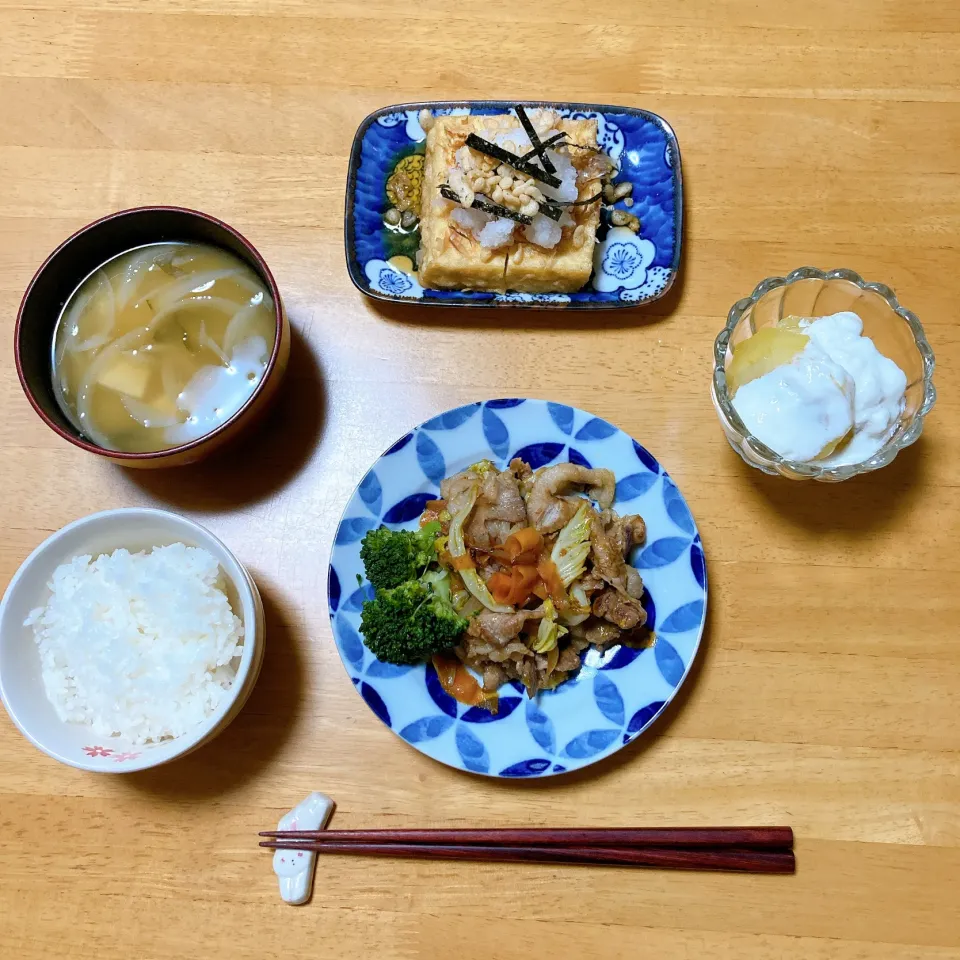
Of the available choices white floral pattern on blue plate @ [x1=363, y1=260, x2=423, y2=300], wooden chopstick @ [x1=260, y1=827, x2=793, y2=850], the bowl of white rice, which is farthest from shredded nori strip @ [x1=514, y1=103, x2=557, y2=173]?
wooden chopstick @ [x1=260, y1=827, x2=793, y2=850]

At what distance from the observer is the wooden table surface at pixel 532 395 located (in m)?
2.04

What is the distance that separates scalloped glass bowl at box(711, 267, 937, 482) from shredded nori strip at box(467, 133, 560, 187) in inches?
23.0

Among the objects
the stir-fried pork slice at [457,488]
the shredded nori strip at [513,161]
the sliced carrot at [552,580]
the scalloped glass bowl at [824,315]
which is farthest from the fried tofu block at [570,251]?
the sliced carrot at [552,580]

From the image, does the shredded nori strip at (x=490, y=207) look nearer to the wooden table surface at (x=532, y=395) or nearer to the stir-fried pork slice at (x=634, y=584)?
the wooden table surface at (x=532, y=395)

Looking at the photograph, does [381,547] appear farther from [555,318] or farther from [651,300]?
[651,300]

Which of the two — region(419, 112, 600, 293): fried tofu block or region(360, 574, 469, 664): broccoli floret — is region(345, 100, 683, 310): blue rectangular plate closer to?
region(419, 112, 600, 293): fried tofu block

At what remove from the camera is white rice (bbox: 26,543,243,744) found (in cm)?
186

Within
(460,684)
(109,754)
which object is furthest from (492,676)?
(109,754)

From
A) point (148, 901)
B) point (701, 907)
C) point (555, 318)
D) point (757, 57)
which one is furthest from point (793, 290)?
point (148, 901)

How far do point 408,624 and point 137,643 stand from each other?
24.6 inches

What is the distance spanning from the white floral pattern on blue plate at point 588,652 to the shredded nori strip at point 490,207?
473 mm

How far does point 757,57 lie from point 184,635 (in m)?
2.26

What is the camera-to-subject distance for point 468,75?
2432mm

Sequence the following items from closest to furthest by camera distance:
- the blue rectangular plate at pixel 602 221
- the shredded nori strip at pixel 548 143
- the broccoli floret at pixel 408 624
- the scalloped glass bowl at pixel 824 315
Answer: the broccoli floret at pixel 408 624
the scalloped glass bowl at pixel 824 315
the shredded nori strip at pixel 548 143
the blue rectangular plate at pixel 602 221
